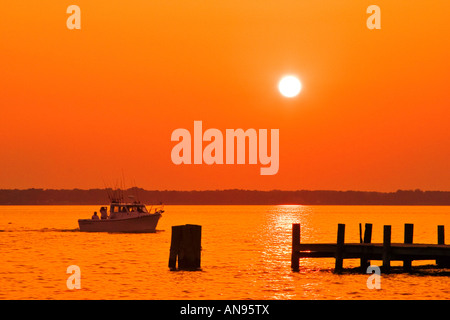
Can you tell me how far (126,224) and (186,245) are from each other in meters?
43.4

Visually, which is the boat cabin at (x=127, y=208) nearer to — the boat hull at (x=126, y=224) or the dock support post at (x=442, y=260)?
the boat hull at (x=126, y=224)

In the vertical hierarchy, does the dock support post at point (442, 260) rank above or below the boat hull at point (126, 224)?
above

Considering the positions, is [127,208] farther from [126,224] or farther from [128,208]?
[126,224]

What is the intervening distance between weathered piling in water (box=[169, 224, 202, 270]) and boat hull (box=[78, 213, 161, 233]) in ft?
136

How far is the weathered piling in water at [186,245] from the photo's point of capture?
39.9 meters

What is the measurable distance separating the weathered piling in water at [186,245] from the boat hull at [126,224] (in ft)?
136

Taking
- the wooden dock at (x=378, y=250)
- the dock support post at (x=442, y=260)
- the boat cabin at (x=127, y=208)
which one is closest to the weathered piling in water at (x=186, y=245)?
the wooden dock at (x=378, y=250)

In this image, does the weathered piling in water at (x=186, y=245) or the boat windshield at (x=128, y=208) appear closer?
the weathered piling in water at (x=186, y=245)

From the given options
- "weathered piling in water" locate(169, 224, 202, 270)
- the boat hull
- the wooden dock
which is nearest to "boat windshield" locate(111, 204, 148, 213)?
the boat hull
